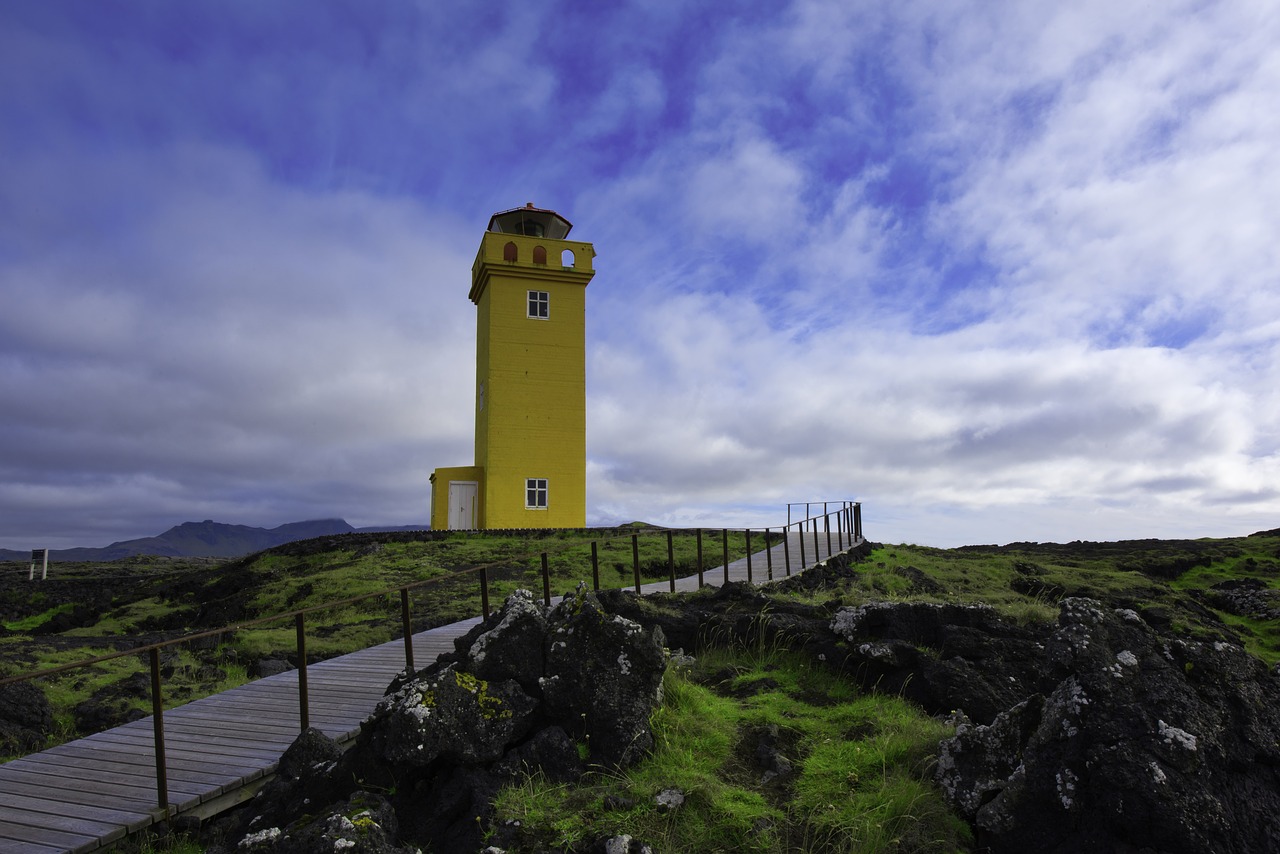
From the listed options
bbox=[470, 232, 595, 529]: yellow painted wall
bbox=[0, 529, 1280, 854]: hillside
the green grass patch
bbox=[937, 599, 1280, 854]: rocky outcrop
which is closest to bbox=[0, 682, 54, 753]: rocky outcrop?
bbox=[0, 529, 1280, 854]: hillside

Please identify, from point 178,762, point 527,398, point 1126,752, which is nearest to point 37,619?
point 527,398

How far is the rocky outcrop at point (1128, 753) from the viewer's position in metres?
4.05

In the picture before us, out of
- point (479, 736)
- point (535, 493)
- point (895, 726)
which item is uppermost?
point (535, 493)

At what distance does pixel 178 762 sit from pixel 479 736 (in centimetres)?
327

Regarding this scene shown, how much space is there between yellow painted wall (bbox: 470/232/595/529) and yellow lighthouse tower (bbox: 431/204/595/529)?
34 millimetres

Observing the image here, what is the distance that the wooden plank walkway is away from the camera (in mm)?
5773

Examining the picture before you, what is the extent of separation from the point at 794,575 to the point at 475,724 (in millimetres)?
10873

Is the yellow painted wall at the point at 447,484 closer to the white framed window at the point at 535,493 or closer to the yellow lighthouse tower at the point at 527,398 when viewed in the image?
the yellow lighthouse tower at the point at 527,398

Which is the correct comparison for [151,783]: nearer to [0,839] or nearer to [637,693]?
[0,839]

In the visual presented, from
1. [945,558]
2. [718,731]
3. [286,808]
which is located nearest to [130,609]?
[286,808]

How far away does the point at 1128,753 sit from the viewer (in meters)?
4.20

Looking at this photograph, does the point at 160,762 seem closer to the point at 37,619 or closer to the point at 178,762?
the point at 178,762

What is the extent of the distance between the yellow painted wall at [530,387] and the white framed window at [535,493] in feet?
0.50

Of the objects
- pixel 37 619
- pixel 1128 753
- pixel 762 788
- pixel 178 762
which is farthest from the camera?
pixel 37 619
